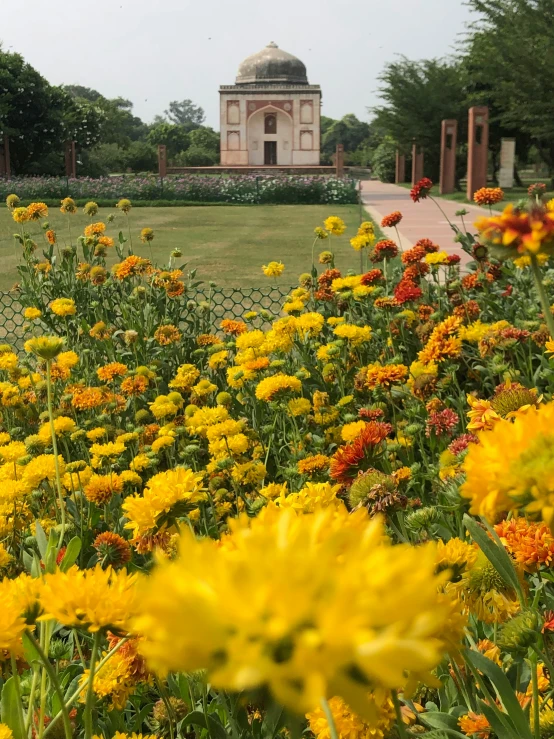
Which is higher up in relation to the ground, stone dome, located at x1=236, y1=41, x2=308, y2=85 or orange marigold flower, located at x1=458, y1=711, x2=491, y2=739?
stone dome, located at x1=236, y1=41, x2=308, y2=85

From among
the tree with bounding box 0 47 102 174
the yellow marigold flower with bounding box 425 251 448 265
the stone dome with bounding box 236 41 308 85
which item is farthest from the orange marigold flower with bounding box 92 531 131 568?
the stone dome with bounding box 236 41 308 85

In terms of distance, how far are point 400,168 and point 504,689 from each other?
3157 cm

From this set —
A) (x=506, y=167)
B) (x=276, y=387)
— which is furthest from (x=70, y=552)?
(x=506, y=167)

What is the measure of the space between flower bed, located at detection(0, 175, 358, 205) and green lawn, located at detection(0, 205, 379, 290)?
7.27ft

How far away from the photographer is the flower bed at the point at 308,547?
34cm

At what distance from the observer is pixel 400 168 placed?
3094 centimetres

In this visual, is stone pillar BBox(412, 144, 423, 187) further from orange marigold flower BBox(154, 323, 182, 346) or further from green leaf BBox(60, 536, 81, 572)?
green leaf BBox(60, 536, 81, 572)

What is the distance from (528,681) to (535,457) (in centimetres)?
64

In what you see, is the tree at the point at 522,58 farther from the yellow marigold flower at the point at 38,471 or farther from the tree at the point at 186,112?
the tree at the point at 186,112

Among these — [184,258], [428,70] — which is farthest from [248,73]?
[184,258]

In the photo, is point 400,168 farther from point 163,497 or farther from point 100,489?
point 163,497

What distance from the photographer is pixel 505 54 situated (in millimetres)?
17891

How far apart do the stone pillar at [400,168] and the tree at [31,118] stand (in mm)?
13292

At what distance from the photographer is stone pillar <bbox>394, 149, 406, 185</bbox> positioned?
30688mm
